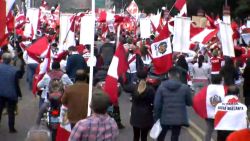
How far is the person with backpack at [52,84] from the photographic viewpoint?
10.6 m

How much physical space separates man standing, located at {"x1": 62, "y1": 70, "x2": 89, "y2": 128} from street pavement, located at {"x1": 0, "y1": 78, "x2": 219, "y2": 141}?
10.0 ft

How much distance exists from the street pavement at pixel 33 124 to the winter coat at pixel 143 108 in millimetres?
2094

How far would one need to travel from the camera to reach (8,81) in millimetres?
12844

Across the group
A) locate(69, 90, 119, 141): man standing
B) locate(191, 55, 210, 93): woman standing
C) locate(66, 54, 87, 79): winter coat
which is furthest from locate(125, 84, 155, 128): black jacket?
locate(191, 55, 210, 93): woman standing

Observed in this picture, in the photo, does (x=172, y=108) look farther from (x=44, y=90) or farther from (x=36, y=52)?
(x=36, y=52)

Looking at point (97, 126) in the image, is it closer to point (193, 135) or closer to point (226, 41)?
point (226, 41)

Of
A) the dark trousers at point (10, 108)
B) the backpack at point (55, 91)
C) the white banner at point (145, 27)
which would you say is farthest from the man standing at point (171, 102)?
the white banner at point (145, 27)

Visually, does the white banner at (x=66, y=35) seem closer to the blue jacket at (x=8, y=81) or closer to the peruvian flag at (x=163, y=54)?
the blue jacket at (x=8, y=81)

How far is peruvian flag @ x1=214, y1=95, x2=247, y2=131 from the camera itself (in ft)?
30.1

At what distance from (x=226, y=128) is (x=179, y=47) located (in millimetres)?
3842

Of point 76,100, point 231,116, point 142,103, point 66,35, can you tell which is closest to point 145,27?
point 66,35

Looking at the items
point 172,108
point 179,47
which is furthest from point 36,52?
point 172,108

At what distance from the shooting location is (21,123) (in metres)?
14.6

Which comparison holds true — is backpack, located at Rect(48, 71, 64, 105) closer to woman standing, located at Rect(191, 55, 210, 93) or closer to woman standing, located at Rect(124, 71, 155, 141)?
woman standing, located at Rect(124, 71, 155, 141)
